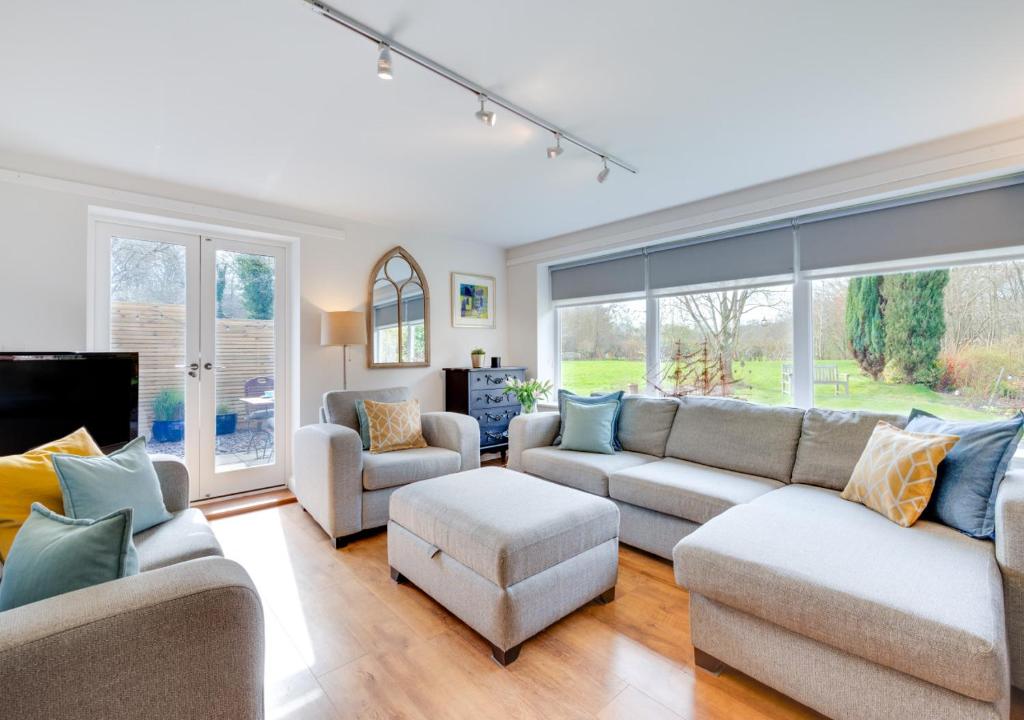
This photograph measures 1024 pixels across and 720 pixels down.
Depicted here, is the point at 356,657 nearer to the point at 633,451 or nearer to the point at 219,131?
the point at 633,451

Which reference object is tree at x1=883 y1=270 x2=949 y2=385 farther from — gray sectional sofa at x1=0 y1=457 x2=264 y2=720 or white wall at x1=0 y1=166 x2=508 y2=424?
gray sectional sofa at x1=0 y1=457 x2=264 y2=720

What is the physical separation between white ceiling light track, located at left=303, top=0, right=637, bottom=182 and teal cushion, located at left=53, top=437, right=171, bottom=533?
1.69 metres

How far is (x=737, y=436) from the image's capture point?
2713 mm

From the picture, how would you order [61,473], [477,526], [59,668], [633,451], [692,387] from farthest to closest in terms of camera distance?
[692,387], [633,451], [477,526], [61,473], [59,668]

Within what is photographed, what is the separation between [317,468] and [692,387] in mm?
2926

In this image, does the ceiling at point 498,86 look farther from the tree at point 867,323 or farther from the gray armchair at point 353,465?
the gray armchair at point 353,465

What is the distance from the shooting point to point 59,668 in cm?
76

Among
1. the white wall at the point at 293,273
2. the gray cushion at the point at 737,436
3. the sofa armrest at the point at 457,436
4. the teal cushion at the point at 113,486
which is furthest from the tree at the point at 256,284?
the gray cushion at the point at 737,436

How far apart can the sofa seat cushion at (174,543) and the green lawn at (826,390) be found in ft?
11.1

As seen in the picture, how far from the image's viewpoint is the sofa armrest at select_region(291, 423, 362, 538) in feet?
8.74

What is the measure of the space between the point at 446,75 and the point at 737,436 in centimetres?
243

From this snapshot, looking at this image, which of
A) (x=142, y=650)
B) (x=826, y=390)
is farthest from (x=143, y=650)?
(x=826, y=390)

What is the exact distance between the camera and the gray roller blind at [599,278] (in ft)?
13.6

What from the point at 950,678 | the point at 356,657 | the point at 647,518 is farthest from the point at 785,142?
the point at 356,657
